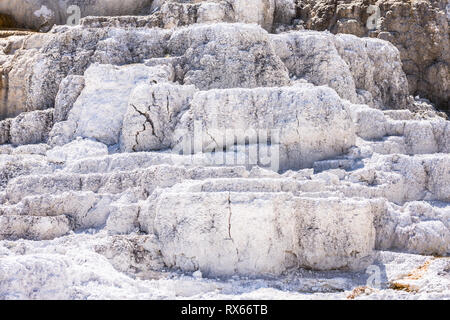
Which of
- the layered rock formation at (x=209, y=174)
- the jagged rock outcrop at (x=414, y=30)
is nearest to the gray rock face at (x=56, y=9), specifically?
the jagged rock outcrop at (x=414, y=30)

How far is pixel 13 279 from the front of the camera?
15.2ft

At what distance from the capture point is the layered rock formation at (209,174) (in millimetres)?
5566

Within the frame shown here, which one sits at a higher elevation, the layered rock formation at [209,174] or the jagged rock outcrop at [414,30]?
the jagged rock outcrop at [414,30]

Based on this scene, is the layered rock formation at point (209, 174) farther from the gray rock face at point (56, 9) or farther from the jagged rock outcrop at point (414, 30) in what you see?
the jagged rock outcrop at point (414, 30)

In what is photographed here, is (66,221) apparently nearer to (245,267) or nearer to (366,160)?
(245,267)

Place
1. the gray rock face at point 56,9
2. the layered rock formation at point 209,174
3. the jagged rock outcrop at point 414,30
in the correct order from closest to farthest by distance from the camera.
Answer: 1. the layered rock formation at point 209,174
2. the gray rock face at point 56,9
3. the jagged rock outcrop at point 414,30

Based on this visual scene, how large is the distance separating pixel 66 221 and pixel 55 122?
8.37ft

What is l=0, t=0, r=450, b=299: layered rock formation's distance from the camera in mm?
5566

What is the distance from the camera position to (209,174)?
6574mm

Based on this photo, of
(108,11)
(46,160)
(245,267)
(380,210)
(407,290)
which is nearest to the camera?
(407,290)

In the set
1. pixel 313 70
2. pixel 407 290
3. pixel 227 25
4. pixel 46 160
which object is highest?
pixel 227 25

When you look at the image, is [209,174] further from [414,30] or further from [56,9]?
[56,9]

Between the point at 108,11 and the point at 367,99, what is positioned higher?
the point at 108,11

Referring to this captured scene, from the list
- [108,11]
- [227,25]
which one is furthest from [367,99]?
[108,11]
